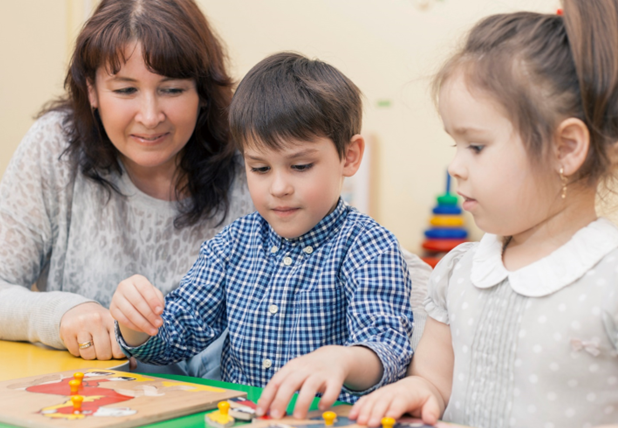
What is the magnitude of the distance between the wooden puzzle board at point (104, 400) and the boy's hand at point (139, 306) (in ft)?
0.23

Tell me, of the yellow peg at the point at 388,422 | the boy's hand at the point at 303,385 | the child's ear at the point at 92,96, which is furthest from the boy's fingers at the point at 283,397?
the child's ear at the point at 92,96

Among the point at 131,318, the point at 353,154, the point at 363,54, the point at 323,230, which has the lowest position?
the point at 131,318

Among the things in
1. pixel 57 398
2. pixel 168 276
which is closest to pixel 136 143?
pixel 168 276

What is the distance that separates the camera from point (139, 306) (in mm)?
907

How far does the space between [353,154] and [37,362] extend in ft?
1.87

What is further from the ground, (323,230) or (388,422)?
(323,230)

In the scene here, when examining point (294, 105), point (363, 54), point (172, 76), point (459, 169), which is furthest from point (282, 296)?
point (363, 54)

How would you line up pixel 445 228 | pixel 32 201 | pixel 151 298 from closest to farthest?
1. pixel 151 298
2. pixel 32 201
3. pixel 445 228

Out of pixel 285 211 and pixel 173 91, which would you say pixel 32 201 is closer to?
pixel 173 91

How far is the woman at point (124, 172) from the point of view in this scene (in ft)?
4.20

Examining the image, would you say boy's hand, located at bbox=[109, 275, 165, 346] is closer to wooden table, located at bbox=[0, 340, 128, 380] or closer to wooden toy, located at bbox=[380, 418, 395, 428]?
wooden table, located at bbox=[0, 340, 128, 380]

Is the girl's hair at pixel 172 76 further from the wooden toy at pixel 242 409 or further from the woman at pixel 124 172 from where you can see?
the wooden toy at pixel 242 409

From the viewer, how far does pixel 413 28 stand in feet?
10.9

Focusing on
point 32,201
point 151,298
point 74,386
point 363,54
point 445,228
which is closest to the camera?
point 74,386
